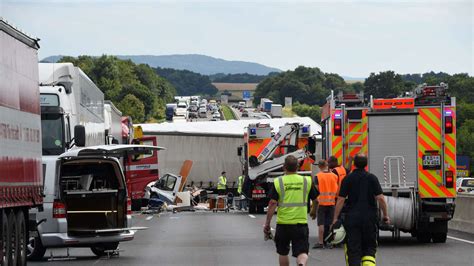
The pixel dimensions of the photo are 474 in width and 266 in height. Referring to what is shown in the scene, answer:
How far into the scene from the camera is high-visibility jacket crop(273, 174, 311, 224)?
14.5m

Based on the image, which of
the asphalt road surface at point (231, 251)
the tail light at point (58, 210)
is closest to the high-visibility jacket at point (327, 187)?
the asphalt road surface at point (231, 251)

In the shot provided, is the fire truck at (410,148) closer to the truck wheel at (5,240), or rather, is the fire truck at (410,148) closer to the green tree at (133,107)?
the truck wheel at (5,240)

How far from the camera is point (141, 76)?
195 meters

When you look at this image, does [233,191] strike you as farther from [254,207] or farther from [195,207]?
[254,207]

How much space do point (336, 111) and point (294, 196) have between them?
9156mm

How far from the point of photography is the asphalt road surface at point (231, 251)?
1955 centimetres

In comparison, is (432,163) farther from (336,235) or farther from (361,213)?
(361,213)

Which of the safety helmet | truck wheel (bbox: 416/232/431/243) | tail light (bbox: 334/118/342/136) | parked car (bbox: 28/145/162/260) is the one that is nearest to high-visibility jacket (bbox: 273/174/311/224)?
the safety helmet

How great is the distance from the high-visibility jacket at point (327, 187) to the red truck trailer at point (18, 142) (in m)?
6.05

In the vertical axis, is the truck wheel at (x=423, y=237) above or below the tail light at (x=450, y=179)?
below

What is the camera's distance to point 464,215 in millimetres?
28891

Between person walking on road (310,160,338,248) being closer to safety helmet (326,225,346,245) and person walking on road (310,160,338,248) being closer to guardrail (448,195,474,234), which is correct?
safety helmet (326,225,346,245)

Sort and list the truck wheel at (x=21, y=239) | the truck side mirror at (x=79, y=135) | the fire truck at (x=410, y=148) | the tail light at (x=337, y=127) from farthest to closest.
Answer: the tail light at (x=337, y=127) < the truck side mirror at (x=79, y=135) < the fire truck at (x=410, y=148) < the truck wheel at (x=21, y=239)

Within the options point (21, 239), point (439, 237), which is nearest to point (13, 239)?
point (21, 239)
